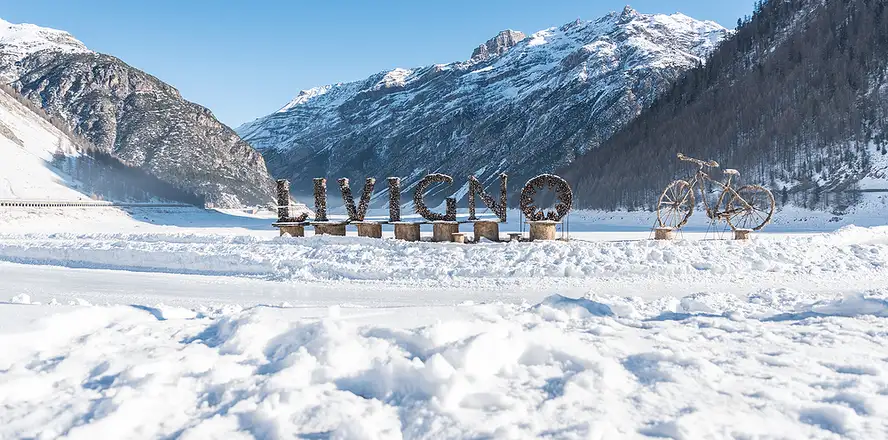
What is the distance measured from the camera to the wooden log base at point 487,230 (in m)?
22.3

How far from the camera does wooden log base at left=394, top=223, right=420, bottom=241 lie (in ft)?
73.0

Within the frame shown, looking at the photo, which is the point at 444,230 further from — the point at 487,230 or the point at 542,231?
the point at 542,231

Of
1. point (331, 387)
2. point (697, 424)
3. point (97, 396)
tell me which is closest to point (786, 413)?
point (697, 424)

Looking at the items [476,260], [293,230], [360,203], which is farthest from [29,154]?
[476,260]

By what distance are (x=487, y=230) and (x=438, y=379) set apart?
17.5 metres

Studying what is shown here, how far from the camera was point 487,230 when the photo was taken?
22.4 m

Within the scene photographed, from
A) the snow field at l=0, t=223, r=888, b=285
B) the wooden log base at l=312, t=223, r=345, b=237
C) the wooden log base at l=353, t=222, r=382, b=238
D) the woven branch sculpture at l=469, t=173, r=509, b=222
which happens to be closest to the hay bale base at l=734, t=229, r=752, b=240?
the snow field at l=0, t=223, r=888, b=285

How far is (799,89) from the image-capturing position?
10975 cm

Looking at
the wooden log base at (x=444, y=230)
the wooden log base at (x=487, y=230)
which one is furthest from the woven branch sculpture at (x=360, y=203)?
the wooden log base at (x=487, y=230)

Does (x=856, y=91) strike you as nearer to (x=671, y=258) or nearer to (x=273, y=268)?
(x=671, y=258)

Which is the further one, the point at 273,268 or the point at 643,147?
the point at 643,147

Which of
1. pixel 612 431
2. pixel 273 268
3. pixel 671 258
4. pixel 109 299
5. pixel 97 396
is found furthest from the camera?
pixel 273 268

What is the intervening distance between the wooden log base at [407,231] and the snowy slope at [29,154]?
80711 mm

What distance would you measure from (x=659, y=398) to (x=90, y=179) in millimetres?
147917
